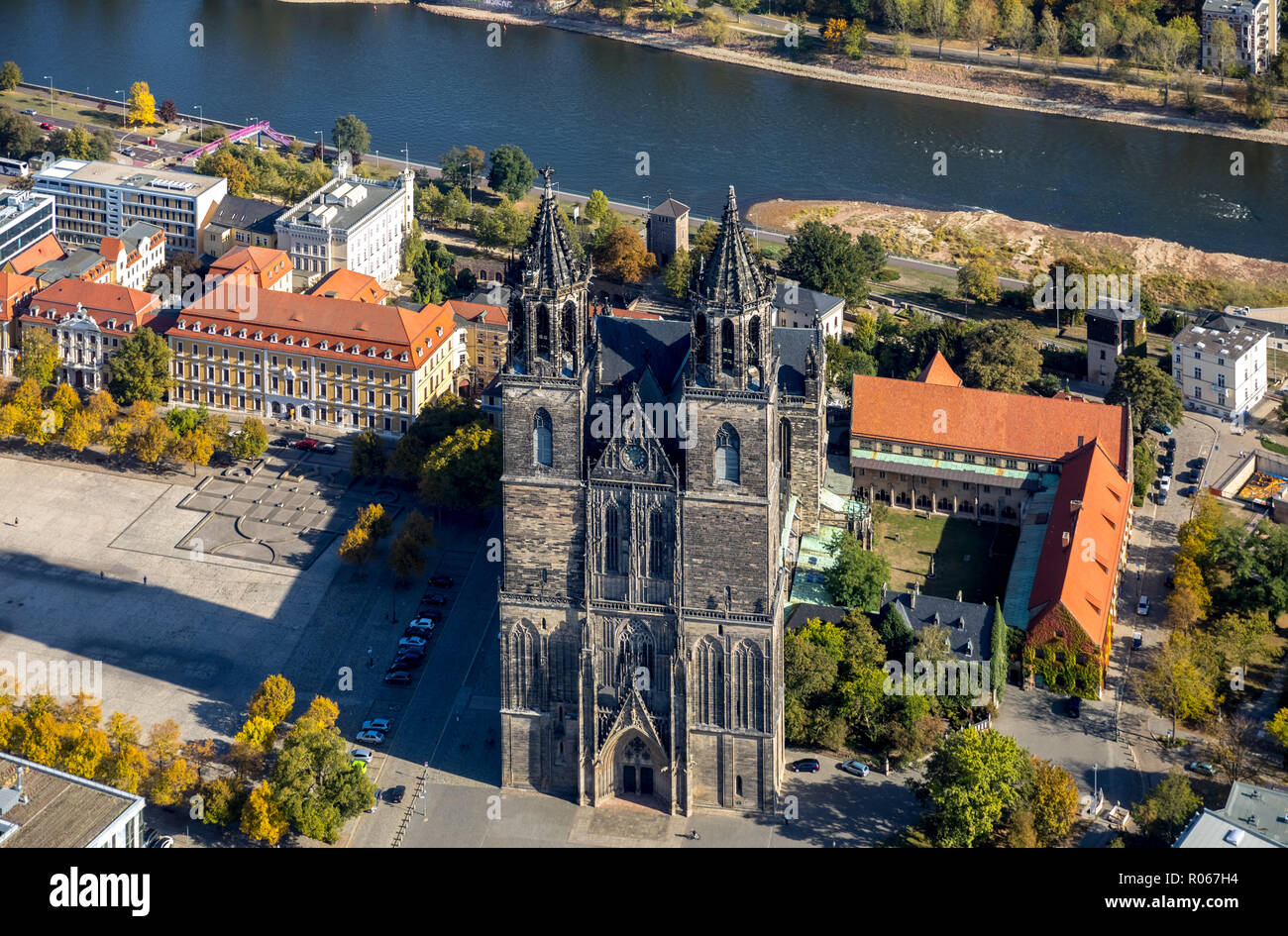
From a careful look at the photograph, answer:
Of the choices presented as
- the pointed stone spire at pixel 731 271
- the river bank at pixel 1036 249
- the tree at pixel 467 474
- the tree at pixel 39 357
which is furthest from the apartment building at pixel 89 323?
Answer: the pointed stone spire at pixel 731 271

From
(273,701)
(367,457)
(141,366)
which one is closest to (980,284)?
(367,457)

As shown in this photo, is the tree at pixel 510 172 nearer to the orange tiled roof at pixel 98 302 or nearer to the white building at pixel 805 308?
the white building at pixel 805 308

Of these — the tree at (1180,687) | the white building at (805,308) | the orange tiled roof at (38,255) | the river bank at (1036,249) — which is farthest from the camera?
the river bank at (1036,249)

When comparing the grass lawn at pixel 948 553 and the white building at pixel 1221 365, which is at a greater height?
the white building at pixel 1221 365

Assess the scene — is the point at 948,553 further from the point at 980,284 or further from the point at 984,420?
the point at 980,284

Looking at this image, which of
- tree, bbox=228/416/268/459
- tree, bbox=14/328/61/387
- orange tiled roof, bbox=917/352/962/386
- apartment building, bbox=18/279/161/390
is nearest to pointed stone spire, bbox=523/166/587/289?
tree, bbox=228/416/268/459

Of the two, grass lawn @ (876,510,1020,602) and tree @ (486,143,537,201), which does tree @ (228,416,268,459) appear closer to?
grass lawn @ (876,510,1020,602)
